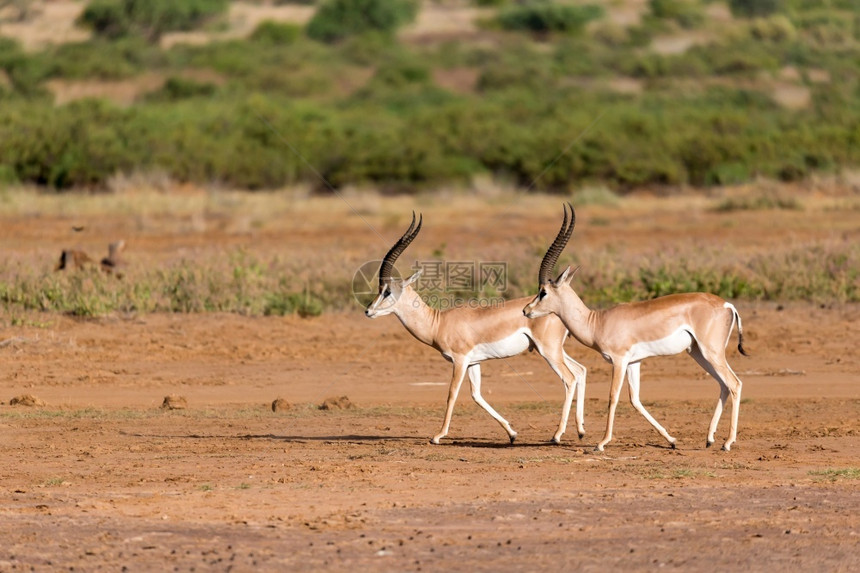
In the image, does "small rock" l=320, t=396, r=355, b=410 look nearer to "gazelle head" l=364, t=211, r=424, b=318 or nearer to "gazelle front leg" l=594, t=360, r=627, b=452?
"gazelle head" l=364, t=211, r=424, b=318

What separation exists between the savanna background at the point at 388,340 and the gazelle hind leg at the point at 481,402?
18cm

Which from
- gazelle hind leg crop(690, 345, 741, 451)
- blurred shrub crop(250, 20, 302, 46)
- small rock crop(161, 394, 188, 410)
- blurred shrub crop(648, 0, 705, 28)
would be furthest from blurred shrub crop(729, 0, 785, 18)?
gazelle hind leg crop(690, 345, 741, 451)

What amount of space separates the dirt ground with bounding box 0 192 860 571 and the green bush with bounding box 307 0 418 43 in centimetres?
5874

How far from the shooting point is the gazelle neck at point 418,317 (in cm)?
1202

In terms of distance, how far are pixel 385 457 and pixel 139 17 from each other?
64862 millimetres

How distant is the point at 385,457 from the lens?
35.9ft

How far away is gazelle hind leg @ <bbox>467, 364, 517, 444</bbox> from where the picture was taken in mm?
11594

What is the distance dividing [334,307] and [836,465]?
32.5ft

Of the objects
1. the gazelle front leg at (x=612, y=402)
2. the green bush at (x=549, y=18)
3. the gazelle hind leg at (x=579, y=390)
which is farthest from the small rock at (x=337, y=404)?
the green bush at (x=549, y=18)

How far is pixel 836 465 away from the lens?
10531mm

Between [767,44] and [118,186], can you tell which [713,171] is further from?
[767,44]

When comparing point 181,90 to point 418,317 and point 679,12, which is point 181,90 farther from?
point 418,317

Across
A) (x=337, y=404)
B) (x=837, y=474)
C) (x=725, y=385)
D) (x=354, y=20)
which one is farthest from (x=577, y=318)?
(x=354, y=20)

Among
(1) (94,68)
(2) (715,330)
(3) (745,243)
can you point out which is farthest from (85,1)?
(2) (715,330)
